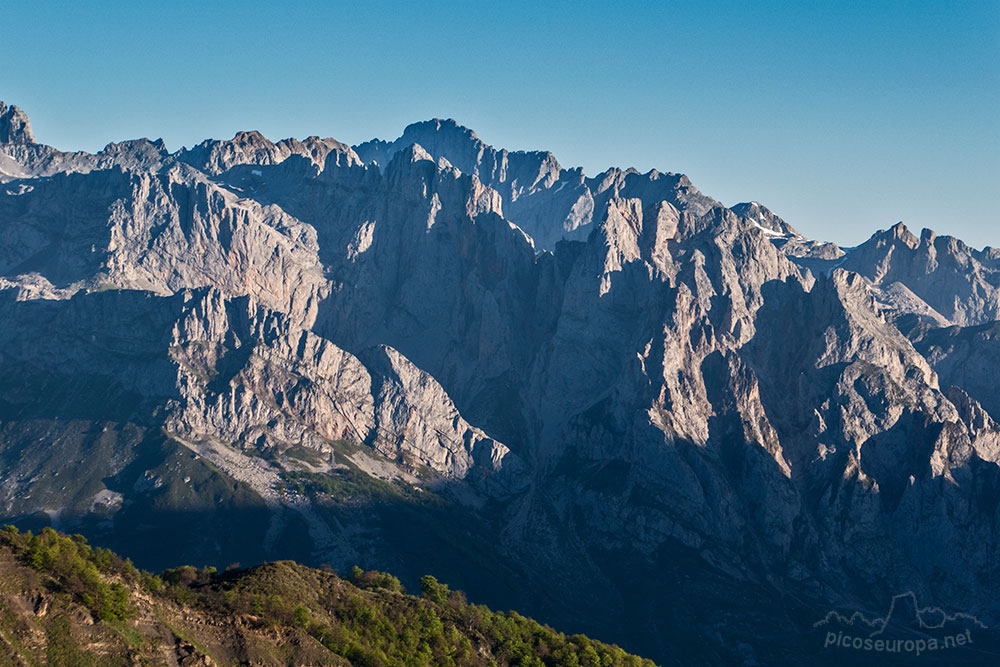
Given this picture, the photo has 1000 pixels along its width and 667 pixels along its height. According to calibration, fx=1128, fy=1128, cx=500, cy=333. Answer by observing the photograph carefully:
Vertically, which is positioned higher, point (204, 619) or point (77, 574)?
point (77, 574)

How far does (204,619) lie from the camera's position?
13312cm

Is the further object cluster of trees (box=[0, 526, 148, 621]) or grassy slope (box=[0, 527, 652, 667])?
cluster of trees (box=[0, 526, 148, 621])

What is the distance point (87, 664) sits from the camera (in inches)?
4267

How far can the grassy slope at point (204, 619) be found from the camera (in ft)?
364

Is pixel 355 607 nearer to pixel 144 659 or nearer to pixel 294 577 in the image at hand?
pixel 294 577

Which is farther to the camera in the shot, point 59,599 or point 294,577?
point 294,577

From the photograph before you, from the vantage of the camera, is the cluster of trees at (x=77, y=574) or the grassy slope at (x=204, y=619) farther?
the cluster of trees at (x=77, y=574)

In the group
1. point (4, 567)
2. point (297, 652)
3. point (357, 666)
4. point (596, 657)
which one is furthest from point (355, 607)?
point (4, 567)

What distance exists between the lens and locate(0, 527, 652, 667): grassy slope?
111000mm

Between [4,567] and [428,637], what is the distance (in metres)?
75.3

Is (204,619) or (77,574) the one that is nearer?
(77,574)

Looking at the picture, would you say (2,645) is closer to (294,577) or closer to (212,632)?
(212,632)

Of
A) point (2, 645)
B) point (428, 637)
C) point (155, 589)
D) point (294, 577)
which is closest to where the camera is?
point (2, 645)

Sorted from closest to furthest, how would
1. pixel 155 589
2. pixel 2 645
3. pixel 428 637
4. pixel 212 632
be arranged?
pixel 2 645 → pixel 212 632 → pixel 155 589 → pixel 428 637
